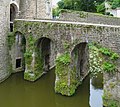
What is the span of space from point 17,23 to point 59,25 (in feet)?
16.0

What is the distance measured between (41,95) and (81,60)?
5.27 meters

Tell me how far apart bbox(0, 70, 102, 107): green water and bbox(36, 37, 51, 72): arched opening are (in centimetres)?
234

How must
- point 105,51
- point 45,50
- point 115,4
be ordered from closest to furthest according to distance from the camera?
point 105,51, point 45,50, point 115,4

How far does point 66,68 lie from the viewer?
1845cm

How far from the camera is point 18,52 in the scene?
24266mm

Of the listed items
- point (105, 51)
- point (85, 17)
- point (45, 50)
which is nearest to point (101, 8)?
point (85, 17)

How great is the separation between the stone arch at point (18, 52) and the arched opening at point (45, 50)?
2152mm

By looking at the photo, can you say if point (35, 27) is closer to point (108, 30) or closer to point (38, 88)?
point (38, 88)

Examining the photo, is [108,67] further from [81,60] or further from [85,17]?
[85,17]

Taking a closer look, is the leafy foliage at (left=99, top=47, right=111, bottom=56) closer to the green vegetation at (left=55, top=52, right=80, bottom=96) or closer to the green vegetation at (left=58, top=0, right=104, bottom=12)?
the green vegetation at (left=55, top=52, right=80, bottom=96)

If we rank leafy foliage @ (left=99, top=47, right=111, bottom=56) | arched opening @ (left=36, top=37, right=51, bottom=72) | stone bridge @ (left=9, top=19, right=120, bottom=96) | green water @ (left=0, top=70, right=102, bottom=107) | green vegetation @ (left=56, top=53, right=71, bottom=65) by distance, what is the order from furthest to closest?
arched opening @ (left=36, top=37, right=51, bottom=72) → green vegetation @ (left=56, top=53, right=71, bottom=65) → green water @ (left=0, top=70, right=102, bottom=107) → stone bridge @ (left=9, top=19, right=120, bottom=96) → leafy foliage @ (left=99, top=47, right=111, bottom=56)

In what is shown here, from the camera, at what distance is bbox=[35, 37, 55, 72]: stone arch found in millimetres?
22298

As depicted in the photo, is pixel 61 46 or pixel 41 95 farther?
pixel 61 46

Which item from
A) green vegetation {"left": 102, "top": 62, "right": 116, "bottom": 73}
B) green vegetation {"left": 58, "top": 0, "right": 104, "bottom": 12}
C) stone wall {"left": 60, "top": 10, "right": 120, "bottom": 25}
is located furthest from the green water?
green vegetation {"left": 58, "top": 0, "right": 104, "bottom": 12}
